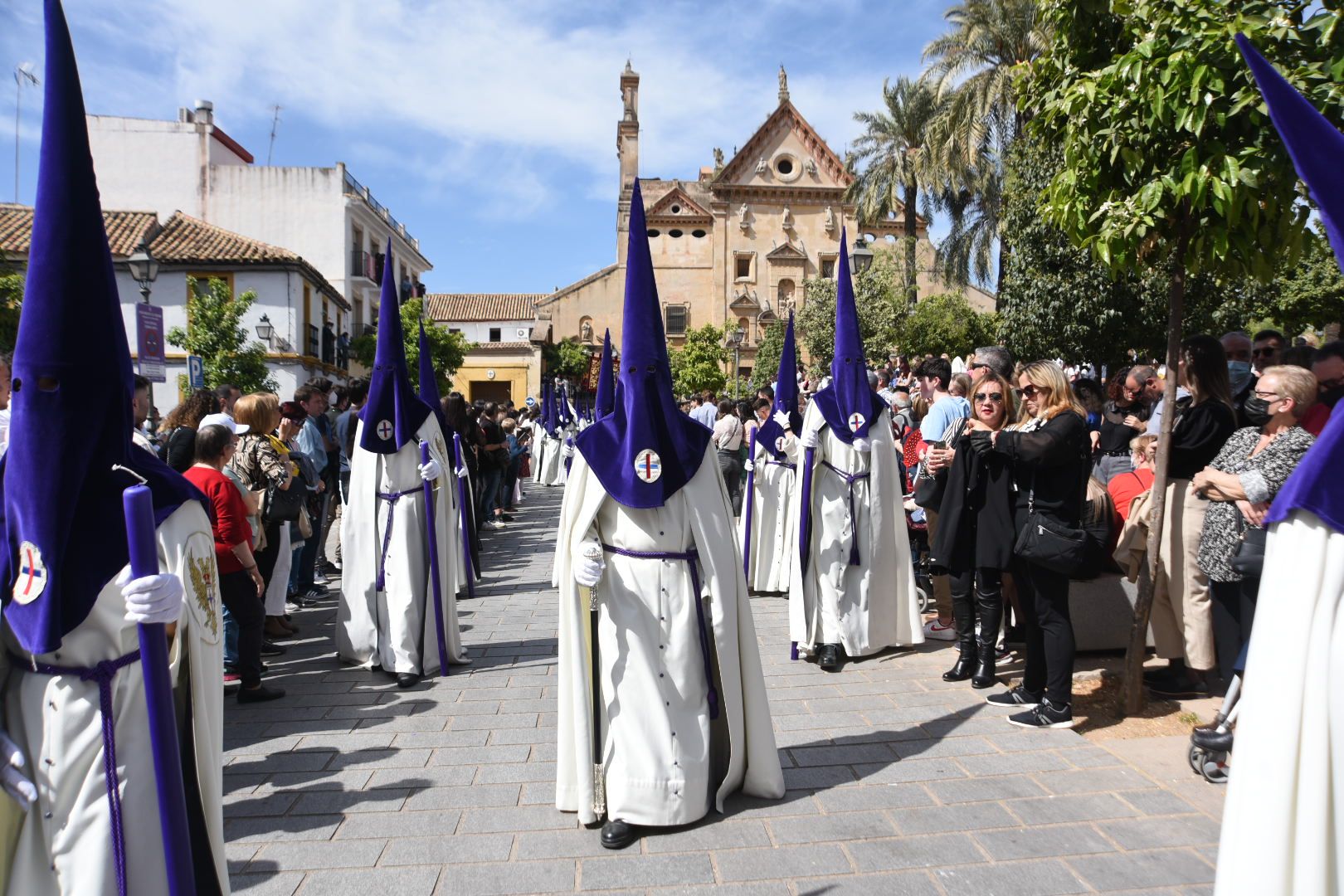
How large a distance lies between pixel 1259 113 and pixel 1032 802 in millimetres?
3232

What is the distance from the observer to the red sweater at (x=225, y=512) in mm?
5137

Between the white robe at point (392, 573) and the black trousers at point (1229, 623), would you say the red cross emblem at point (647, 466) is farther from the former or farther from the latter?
the black trousers at point (1229, 623)

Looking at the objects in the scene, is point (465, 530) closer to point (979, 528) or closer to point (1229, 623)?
point (979, 528)

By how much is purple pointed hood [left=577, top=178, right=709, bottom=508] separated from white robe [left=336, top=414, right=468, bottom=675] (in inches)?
107

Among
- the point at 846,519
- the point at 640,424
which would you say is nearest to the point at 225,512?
the point at 640,424

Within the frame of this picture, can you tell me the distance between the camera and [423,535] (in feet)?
20.2

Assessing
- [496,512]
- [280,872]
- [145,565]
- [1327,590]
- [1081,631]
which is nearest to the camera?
[1327,590]

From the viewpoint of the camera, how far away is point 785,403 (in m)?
8.80

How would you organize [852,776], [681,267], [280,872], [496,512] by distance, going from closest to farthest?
[280,872] < [852,776] < [496,512] < [681,267]

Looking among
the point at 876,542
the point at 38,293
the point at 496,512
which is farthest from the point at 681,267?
the point at 38,293

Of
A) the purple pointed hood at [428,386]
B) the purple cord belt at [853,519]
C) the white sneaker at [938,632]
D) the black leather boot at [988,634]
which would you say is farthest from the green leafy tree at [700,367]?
the black leather boot at [988,634]

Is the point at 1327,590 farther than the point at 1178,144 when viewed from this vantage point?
No

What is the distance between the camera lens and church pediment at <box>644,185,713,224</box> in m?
58.2

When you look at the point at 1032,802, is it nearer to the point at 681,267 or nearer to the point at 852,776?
the point at 852,776
